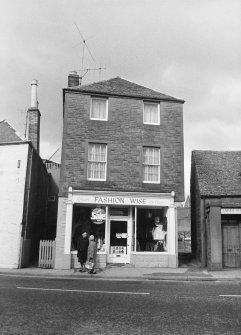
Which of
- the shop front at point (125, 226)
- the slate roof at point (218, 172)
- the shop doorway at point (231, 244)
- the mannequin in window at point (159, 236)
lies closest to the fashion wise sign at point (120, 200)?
the shop front at point (125, 226)

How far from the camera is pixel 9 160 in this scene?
20953mm

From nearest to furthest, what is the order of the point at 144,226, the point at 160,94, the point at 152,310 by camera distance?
1. the point at 152,310
2. the point at 144,226
3. the point at 160,94

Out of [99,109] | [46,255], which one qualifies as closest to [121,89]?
[99,109]

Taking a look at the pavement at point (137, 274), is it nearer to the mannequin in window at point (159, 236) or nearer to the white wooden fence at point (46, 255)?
the white wooden fence at point (46, 255)

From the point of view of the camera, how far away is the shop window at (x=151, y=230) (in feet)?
67.9

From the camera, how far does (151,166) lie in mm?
21516

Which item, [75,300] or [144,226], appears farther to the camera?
[144,226]

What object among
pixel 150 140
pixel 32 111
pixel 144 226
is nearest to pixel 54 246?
pixel 144 226

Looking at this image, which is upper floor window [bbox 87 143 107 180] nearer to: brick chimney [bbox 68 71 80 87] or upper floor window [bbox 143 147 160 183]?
upper floor window [bbox 143 147 160 183]

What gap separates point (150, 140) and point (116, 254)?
6680mm

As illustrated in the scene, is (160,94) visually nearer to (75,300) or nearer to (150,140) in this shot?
(150,140)

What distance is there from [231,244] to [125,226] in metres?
5.85

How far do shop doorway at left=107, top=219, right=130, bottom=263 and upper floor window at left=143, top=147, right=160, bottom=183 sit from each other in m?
2.80

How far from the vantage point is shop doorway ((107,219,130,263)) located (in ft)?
67.1
